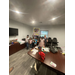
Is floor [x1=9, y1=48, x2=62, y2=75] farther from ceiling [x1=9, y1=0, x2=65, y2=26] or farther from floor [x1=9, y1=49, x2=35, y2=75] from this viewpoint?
ceiling [x1=9, y1=0, x2=65, y2=26]

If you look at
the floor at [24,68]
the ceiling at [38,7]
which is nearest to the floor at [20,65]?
the floor at [24,68]

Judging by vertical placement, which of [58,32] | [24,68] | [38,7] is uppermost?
[38,7]

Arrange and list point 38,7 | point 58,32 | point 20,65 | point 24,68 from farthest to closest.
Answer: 1. point 58,32
2. point 20,65
3. point 24,68
4. point 38,7

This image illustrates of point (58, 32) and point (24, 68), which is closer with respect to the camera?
point (24, 68)

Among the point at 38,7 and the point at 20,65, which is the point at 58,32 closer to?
the point at 38,7

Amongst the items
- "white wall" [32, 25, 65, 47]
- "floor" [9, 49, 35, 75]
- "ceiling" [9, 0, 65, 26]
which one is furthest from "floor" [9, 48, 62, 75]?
"white wall" [32, 25, 65, 47]

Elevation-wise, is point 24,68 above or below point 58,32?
below

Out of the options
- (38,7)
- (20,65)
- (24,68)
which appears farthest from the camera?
(20,65)

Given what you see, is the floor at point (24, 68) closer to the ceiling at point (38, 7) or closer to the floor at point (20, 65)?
the floor at point (20, 65)

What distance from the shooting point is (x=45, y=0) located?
863mm

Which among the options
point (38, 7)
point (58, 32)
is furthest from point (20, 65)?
point (58, 32)
